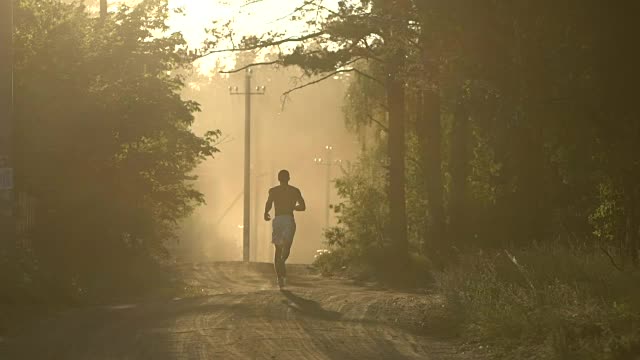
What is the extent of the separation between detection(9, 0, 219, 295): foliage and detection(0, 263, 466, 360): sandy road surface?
14.9 feet

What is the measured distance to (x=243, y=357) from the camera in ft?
36.2

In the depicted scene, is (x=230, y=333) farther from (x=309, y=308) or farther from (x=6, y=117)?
(x=6, y=117)

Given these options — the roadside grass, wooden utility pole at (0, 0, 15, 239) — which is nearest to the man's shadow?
the roadside grass

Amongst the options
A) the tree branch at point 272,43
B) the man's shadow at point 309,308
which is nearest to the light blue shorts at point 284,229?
the man's shadow at point 309,308

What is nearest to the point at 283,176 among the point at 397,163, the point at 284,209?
the point at 284,209

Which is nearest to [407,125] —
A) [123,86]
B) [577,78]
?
[123,86]

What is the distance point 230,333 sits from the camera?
41.0ft

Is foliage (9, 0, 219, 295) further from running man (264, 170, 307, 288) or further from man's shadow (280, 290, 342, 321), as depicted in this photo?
man's shadow (280, 290, 342, 321)

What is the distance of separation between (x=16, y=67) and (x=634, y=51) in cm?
1353

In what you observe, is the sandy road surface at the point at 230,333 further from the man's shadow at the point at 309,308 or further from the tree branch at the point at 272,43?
the tree branch at the point at 272,43

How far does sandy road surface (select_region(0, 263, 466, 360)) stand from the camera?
11.4m

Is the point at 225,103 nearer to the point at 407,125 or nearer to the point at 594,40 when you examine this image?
the point at 407,125

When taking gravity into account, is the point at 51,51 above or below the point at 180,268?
above

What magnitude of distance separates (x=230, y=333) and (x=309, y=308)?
2701 mm
